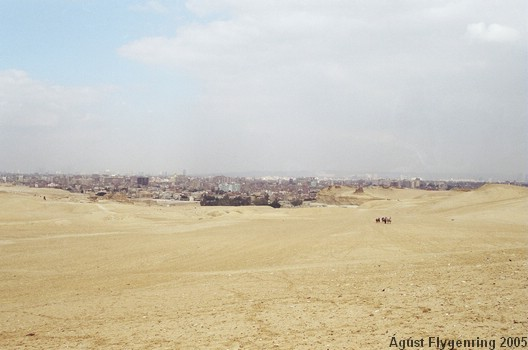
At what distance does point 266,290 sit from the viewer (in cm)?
1232

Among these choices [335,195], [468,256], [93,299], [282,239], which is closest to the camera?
[93,299]

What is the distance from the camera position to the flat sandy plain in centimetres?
830

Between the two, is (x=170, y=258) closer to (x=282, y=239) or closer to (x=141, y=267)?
(x=141, y=267)

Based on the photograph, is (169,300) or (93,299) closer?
(169,300)

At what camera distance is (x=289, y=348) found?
7570 mm

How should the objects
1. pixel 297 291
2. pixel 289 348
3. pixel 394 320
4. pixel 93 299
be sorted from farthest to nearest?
pixel 93 299
pixel 297 291
pixel 394 320
pixel 289 348

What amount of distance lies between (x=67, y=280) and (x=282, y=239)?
12.0 metres

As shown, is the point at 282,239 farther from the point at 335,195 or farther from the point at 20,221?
the point at 335,195

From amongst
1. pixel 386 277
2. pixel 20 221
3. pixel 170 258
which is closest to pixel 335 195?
pixel 20 221

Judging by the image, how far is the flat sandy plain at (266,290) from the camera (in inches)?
327

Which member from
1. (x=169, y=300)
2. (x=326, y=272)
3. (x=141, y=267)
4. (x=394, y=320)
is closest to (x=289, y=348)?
(x=394, y=320)

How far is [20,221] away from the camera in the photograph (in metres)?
37.8

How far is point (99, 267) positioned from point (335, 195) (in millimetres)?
79779

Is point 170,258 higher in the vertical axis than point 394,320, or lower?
lower
